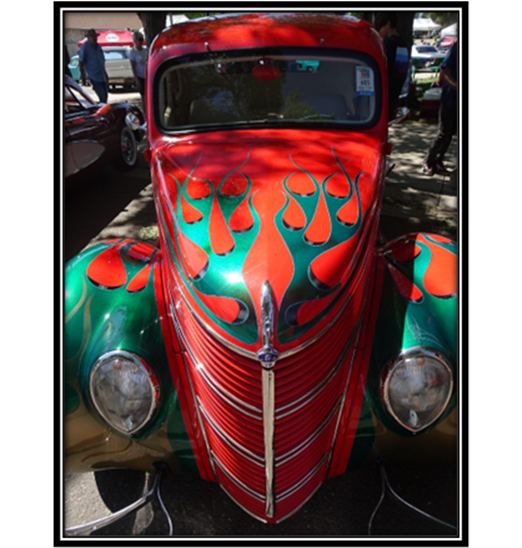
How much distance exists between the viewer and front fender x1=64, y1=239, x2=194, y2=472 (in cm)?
206

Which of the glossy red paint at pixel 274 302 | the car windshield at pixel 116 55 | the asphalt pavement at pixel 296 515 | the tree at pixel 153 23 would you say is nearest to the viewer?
the glossy red paint at pixel 274 302

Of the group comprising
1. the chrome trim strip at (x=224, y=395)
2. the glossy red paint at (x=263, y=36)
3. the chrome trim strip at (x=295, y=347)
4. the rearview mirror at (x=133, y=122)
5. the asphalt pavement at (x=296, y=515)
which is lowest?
the asphalt pavement at (x=296, y=515)

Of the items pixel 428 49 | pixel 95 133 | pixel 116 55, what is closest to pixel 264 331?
pixel 95 133

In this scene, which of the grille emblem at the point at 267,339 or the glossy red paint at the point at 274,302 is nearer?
the grille emblem at the point at 267,339

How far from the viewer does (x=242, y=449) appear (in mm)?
1950

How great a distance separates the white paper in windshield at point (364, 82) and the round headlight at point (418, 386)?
1.80 m

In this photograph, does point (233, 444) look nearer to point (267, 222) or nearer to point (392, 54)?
point (267, 222)

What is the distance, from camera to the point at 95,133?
19.0 ft

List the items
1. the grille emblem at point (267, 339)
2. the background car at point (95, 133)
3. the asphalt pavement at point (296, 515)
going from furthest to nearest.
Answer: the background car at point (95, 133), the asphalt pavement at point (296, 515), the grille emblem at point (267, 339)

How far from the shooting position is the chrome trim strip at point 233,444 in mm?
1932

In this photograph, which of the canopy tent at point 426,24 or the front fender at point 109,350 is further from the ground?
the canopy tent at point 426,24

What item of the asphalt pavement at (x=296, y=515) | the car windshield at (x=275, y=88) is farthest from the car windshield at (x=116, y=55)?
the asphalt pavement at (x=296, y=515)

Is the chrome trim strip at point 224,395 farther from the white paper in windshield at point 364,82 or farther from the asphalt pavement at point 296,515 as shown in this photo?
the white paper in windshield at point 364,82

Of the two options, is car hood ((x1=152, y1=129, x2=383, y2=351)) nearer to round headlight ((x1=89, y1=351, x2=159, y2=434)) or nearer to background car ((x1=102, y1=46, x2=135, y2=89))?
round headlight ((x1=89, y1=351, x2=159, y2=434))
